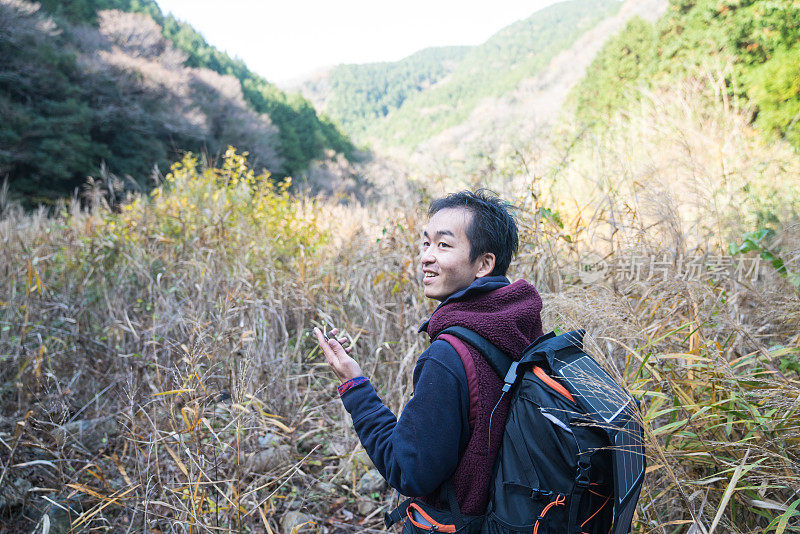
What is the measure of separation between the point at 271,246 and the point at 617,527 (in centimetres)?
320

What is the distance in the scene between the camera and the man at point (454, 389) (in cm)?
103

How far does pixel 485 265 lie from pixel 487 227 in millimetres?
110

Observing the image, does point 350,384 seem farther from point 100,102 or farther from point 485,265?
point 100,102

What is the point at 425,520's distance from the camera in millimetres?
1120

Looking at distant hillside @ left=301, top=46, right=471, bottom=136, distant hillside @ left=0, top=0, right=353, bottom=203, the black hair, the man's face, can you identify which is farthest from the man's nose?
distant hillside @ left=301, top=46, right=471, bottom=136

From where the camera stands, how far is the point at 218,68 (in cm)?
2467

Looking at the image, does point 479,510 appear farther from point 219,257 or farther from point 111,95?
point 111,95

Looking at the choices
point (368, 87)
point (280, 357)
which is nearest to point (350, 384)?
point (280, 357)

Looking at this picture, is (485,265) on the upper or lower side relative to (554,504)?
upper

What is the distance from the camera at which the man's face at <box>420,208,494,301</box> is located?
1.26 metres

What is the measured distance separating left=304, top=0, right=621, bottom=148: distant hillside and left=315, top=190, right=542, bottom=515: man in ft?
109

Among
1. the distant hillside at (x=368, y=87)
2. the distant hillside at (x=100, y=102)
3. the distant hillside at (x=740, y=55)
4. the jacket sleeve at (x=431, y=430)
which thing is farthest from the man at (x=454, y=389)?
the distant hillside at (x=368, y=87)

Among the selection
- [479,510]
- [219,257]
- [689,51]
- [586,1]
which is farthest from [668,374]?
[586,1]

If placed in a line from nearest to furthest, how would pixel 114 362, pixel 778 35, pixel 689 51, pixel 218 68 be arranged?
pixel 114 362 → pixel 778 35 → pixel 689 51 → pixel 218 68
